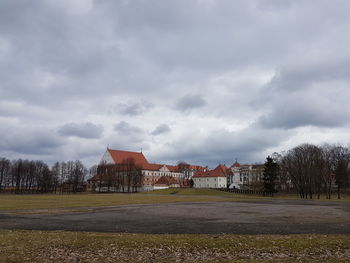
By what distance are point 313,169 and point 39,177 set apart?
4328 inches

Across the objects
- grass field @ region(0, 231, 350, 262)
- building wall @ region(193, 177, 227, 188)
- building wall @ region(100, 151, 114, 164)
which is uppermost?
building wall @ region(100, 151, 114, 164)

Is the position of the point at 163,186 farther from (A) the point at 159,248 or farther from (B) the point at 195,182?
(A) the point at 159,248

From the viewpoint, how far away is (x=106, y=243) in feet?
44.1

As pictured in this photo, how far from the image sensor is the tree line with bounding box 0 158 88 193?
12988 centimetres

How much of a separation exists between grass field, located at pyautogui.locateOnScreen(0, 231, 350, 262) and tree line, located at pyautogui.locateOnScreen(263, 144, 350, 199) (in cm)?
6647

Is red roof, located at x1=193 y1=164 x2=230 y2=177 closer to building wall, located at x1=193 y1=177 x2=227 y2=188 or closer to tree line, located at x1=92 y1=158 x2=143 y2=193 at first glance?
building wall, located at x1=193 y1=177 x2=227 y2=188

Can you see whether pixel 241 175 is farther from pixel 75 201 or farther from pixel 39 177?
pixel 75 201

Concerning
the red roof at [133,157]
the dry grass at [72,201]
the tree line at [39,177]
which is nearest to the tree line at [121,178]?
the tree line at [39,177]

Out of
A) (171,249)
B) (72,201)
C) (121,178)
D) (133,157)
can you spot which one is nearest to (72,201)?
(72,201)

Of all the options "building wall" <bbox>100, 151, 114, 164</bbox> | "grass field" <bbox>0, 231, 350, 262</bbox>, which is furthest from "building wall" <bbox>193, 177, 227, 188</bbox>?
"grass field" <bbox>0, 231, 350, 262</bbox>

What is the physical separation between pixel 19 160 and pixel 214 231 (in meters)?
145

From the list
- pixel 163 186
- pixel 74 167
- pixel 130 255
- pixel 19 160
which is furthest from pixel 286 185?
pixel 19 160

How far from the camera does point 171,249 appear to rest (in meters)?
12.5

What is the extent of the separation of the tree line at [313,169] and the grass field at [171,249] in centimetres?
6647
